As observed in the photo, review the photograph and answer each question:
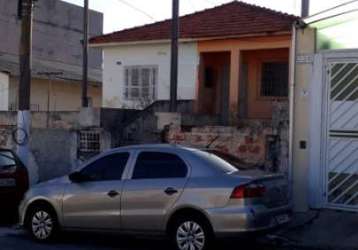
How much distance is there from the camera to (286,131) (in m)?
12.8

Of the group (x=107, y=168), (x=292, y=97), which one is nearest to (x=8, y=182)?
(x=107, y=168)

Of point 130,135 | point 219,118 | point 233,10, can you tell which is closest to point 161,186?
point 130,135

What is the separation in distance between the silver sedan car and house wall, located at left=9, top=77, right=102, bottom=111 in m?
20.2

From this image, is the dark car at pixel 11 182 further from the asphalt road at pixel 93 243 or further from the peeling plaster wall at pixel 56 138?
the peeling plaster wall at pixel 56 138

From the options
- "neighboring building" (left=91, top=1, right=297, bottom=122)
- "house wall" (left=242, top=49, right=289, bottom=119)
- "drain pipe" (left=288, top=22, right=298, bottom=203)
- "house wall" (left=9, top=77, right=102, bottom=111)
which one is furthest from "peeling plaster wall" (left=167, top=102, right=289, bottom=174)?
"house wall" (left=9, top=77, right=102, bottom=111)

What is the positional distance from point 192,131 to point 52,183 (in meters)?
4.04

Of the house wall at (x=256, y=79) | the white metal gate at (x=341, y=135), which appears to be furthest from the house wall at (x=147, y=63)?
the white metal gate at (x=341, y=135)

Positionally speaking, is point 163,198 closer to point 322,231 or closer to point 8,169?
point 322,231

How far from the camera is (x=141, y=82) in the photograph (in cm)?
2448

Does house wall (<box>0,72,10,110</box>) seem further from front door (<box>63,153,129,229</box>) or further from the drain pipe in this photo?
front door (<box>63,153,129,229</box>)

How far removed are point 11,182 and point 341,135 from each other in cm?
591

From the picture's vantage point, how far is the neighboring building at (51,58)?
Result: 1200 inches

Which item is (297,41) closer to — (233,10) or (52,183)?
(52,183)

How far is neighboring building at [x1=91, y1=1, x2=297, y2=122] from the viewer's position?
21.4 meters
